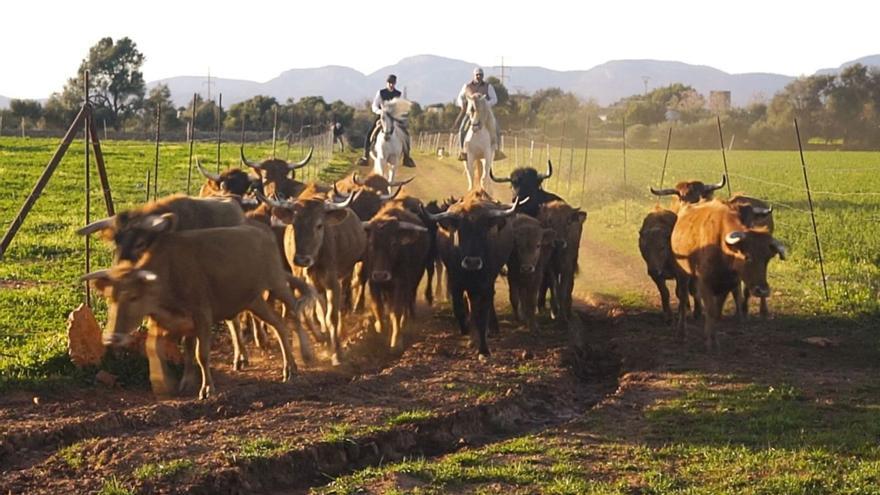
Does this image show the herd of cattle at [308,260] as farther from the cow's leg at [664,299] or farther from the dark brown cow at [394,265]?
the cow's leg at [664,299]

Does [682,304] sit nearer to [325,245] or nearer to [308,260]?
[325,245]

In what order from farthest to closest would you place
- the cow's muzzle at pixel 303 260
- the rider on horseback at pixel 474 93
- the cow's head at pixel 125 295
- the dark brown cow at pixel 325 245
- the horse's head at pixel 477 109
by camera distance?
the rider on horseback at pixel 474 93, the horse's head at pixel 477 109, the dark brown cow at pixel 325 245, the cow's muzzle at pixel 303 260, the cow's head at pixel 125 295

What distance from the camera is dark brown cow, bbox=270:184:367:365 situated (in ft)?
39.8

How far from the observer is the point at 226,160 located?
4294 cm

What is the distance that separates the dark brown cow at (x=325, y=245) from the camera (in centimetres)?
1212

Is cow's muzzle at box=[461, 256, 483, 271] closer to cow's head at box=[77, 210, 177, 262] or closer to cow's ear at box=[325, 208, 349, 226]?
cow's ear at box=[325, 208, 349, 226]

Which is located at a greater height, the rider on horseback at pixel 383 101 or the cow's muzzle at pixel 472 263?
the rider on horseback at pixel 383 101

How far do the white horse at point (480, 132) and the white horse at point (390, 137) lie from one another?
180 centimetres

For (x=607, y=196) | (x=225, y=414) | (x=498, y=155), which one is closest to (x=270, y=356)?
(x=225, y=414)

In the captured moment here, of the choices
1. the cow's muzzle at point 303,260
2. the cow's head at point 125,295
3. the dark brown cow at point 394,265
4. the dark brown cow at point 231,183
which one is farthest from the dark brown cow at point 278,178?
the cow's head at point 125,295

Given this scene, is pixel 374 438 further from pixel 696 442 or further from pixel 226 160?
pixel 226 160

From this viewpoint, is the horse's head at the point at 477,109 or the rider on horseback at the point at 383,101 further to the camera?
the rider on horseback at the point at 383,101

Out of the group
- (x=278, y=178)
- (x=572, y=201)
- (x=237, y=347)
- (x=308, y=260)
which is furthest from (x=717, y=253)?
(x=572, y=201)

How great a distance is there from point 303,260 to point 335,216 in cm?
→ 79
